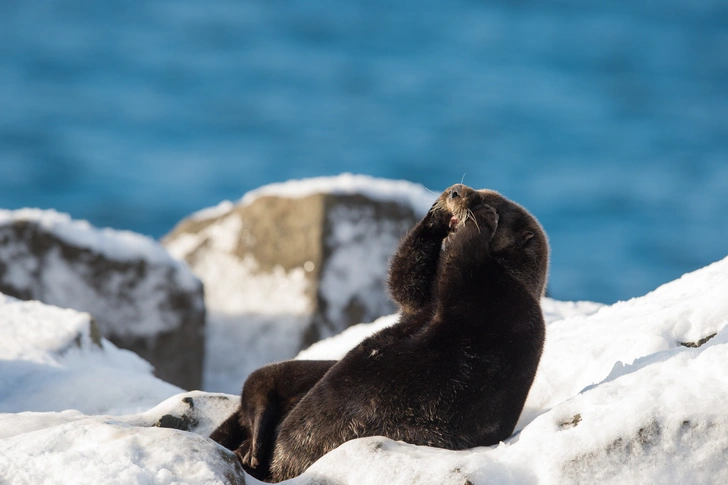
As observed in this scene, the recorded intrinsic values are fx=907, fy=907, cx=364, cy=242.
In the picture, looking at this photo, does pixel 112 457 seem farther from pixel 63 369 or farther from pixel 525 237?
pixel 63 369

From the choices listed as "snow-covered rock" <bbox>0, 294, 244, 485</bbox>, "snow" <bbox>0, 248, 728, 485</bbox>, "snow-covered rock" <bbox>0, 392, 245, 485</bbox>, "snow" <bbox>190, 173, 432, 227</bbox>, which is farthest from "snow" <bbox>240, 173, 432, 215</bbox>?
"snow-covered rock" <bbox>0, 392, 245, 485</bbox>

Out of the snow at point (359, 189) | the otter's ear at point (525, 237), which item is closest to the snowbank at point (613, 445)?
the otter's ear at point (525, 237)

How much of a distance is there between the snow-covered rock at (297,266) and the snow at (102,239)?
55.5 inches

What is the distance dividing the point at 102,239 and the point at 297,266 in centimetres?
236

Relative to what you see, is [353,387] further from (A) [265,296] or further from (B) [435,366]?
(A) [265,296]

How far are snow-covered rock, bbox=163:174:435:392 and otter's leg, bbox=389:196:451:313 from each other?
557cm

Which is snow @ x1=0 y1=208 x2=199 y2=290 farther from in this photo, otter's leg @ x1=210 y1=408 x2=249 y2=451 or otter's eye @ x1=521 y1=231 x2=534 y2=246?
otter's eye @ x1=521 y1=231 x2=534 y2=246

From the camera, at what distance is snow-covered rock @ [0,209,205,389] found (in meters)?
8.96

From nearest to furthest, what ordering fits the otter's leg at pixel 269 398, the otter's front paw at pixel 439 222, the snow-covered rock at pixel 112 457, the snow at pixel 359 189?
the snow-covered rock at pixel 112 457, the otter's leg at pixel 269 398, the otter's front paw at pixel 439 222, the snow at pixel 359 189

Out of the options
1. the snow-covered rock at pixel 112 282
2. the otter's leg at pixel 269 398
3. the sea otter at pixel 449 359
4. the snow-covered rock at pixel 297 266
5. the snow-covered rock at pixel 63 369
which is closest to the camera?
the sea otter at pixel 449 359

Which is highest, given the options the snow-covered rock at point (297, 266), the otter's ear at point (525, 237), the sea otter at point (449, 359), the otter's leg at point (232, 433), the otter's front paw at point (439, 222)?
the otter's front paw at point (439, 222)

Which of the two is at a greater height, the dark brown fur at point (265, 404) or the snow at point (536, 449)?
the snow at point (536, 449)

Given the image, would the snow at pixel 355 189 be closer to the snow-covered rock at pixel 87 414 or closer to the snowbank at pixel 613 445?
the snow-covered rock at pixel 87 414

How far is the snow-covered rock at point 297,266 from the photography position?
1041 cm
